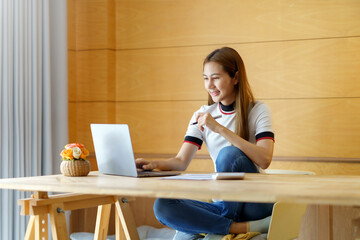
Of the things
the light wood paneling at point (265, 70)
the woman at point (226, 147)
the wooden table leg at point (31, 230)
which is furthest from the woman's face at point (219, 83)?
the wooden table leg at point (31, 230)

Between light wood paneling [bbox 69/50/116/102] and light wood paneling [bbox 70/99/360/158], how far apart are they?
3.1 inches

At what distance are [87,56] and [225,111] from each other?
162cm

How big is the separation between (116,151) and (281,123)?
1.64 meters

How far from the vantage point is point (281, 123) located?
3541 mm

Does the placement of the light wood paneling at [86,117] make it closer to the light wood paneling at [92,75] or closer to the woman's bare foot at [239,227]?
the light wood paneling at [92,75]

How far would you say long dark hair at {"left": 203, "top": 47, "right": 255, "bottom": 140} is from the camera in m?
2.62

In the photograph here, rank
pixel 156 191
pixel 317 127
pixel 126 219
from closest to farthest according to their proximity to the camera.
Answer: pixel 156 191 < pixel 126 219 < pixel 317 127

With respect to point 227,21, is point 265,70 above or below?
below

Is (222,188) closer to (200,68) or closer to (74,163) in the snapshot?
(74,163)

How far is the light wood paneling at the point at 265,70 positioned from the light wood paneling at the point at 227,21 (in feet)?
0.21

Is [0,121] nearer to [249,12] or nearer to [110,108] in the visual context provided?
[110,108]

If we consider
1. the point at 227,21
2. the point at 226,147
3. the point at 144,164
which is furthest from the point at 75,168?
the point at 227,21

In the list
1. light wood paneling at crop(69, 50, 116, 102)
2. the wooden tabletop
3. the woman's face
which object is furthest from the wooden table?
light wood paneling at crop(69, 50, 116, 102)

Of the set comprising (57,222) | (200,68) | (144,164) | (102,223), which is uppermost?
(200,68)
